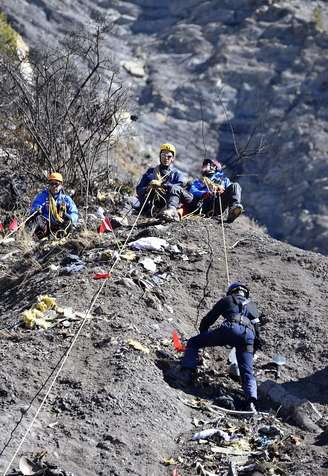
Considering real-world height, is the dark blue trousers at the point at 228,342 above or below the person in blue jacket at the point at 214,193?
above

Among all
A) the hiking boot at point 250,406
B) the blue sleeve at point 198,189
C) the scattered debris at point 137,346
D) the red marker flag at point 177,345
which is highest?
the scattered debris at point 137,346

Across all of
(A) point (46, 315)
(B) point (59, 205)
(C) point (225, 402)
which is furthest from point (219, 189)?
(C) point (225, 402)

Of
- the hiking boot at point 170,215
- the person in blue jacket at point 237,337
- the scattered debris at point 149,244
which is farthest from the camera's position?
the hiking boot at point 170,215

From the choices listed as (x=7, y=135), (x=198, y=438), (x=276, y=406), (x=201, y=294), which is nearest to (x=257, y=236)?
Answer: (x=201, y=294)

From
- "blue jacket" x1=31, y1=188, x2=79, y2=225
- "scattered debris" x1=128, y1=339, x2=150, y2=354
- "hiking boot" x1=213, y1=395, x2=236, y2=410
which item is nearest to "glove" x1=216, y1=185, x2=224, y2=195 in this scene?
"blue jacket" x1=31, y1=188, x2=79, y2=225

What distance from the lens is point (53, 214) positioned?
35.8ft

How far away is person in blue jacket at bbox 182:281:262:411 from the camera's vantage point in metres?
7.35

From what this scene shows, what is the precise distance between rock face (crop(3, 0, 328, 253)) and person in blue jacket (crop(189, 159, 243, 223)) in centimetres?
2404

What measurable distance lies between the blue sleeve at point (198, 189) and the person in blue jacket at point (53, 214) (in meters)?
1.57

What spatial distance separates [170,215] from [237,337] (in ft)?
11.5

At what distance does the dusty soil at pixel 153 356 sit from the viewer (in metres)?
6.18

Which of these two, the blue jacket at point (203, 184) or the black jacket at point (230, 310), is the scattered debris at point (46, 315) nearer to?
the black jacket at point (230, 310)

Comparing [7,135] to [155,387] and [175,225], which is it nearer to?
→ [175,225]

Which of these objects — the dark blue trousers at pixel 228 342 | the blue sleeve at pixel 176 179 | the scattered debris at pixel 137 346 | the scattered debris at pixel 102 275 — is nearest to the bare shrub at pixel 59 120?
the blue sleeve at pixel 176 179
